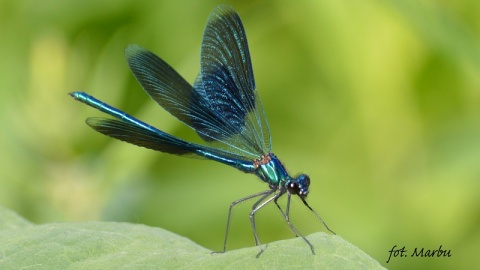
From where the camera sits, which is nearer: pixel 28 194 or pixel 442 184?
pixel 442 184

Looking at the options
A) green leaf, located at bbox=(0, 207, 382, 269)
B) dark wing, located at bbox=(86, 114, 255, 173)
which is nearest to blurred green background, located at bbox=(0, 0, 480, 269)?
dark wing, located at bbox=(86, 114, 255, 173)

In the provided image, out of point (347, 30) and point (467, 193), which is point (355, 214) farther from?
point (347, 30)

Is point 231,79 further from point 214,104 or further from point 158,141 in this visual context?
point 158,141

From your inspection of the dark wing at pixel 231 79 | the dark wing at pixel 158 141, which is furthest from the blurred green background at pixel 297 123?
the dark wing at pixel 158 141

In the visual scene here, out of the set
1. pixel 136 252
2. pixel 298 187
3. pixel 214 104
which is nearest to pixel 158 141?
pixel 214 104

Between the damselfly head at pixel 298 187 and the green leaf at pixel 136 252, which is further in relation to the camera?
the damselfly head at pixel 298 187

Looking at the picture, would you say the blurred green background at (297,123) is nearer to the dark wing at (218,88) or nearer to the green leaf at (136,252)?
the dark wing at (218,88)

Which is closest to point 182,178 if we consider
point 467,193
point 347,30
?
point 347,30
